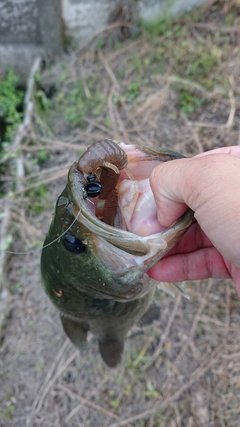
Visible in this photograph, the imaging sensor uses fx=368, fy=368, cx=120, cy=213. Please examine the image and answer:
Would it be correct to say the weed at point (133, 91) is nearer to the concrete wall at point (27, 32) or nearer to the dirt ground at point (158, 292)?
the dirt ground at point (158, 292)

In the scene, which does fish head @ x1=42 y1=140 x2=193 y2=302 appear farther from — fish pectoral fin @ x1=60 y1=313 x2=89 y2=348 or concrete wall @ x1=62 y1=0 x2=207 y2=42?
concrete wall @ x1=62 y1=0 x2=207 y2=42

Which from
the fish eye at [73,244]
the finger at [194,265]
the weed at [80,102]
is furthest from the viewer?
the weed at [80,102]

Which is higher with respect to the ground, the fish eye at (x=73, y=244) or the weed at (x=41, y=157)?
the fish eye at (x=73, y=244)

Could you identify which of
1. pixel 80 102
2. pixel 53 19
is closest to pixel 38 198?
pixel 80 102

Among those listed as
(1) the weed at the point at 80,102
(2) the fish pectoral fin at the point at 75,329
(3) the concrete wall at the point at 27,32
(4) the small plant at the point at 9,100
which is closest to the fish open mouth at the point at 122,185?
(2) the fish pectoral fin at the point at 75,329

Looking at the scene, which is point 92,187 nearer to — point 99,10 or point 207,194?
point 207,194

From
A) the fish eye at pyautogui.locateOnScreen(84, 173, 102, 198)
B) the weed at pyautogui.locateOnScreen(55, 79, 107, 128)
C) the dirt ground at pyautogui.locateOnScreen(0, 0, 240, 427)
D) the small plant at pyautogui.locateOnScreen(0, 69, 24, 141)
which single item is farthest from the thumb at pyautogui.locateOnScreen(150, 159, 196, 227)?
the small plant at pyautogui.locateOnScreen(0, 69, 24, 141)
